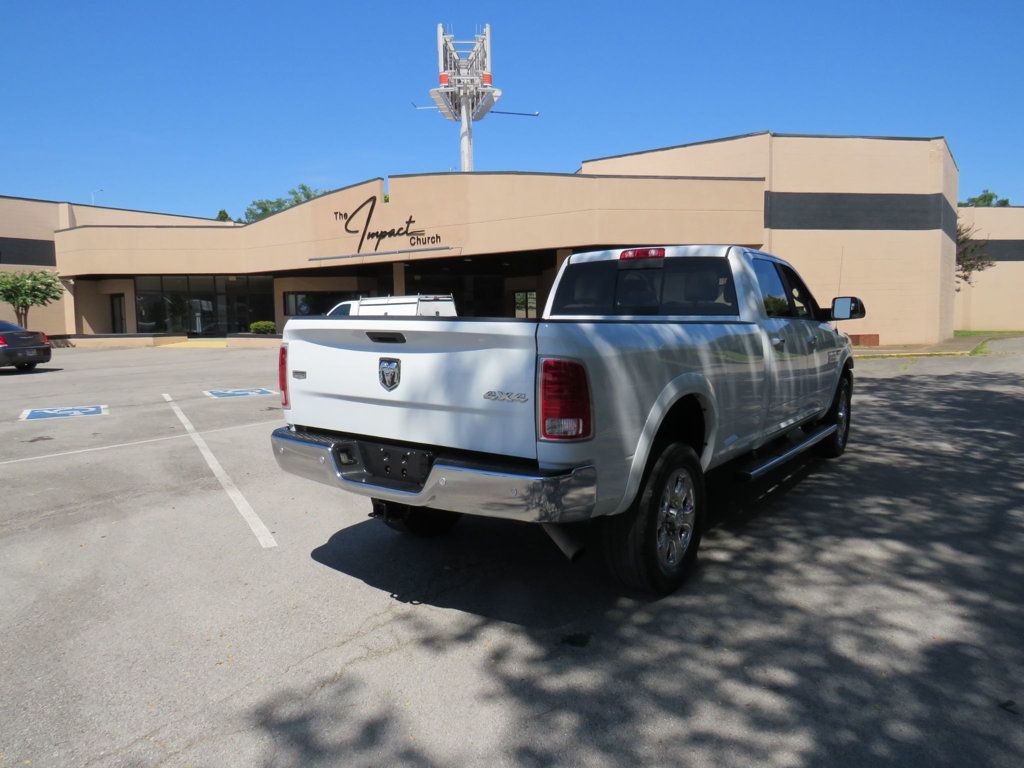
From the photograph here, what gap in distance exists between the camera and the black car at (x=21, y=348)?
1988cm

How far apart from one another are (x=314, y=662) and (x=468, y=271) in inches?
1278

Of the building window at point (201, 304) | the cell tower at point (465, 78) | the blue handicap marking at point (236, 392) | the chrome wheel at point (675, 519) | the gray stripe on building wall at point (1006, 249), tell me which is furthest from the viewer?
the cell tower at point (465, 78)

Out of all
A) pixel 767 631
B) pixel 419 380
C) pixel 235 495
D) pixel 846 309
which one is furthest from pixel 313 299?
pixel 767 631

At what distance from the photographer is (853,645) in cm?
346

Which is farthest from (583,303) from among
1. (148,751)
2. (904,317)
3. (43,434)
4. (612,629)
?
(904,317)

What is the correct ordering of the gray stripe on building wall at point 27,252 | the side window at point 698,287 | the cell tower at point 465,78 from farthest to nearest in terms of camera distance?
the cell tower at point 465,78
the gray stripe on building wall at point 27,252
the side window at point 698,287

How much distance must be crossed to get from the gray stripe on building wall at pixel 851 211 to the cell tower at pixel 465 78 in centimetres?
3027

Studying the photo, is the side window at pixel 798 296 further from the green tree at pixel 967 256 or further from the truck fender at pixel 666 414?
the green tree at pixel 967 256

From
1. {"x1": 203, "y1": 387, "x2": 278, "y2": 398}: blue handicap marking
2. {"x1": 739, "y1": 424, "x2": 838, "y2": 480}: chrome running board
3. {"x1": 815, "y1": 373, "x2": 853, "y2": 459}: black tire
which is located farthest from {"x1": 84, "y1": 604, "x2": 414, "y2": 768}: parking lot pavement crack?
{"x1": 203, "y1": 387, "x2": 278, "y2": 398}: blue handicap marking

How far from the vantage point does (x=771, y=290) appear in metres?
5.77

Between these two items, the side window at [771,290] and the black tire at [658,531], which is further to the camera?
the side window at [771,290]

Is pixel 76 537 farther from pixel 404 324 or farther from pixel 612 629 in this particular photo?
pixel 612 629

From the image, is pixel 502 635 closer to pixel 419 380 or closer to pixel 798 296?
pixel 419 380

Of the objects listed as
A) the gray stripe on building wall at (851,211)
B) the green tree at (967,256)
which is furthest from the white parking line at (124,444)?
the green tree at (967,256)
